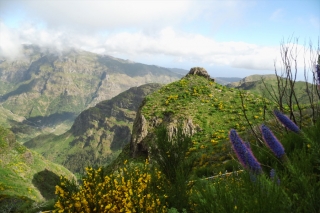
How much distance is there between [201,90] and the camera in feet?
94.0

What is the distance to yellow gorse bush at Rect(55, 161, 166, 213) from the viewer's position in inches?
212

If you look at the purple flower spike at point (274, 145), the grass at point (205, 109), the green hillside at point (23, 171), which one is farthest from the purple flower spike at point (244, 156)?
the green hillside at point (23, 171)

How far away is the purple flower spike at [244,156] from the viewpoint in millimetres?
2516

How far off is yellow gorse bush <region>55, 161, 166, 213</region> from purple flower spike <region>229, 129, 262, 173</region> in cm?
312

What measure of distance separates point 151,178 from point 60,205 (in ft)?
8.33

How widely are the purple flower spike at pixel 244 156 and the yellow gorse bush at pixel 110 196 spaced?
123 inches

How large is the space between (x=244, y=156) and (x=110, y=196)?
423 centimetres

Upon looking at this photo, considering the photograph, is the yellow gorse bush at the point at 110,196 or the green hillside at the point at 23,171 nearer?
the yellow gorse bush at the point at 110,196

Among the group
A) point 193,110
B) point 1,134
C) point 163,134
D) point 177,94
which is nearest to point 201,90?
point 177,94

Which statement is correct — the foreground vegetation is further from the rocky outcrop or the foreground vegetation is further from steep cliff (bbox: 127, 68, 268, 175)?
the rocky outcrop

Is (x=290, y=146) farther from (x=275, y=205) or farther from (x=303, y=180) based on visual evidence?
(x=275, y=205)

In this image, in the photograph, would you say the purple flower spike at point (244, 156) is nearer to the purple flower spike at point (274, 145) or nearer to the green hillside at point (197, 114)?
the purple flower spike at point (274, 145)

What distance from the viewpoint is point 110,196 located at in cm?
587

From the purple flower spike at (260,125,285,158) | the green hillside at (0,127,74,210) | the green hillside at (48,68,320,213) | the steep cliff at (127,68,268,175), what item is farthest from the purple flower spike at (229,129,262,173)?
the green hillside at (0,127,74,210)
